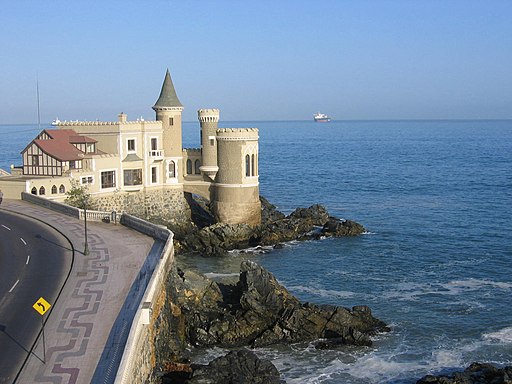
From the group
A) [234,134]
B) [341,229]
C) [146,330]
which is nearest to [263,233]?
[341,229]

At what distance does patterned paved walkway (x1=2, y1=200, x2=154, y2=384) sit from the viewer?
851 inches

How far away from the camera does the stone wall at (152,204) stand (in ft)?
189

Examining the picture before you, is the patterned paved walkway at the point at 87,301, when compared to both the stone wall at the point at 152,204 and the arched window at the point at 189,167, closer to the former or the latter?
the stone wall at the point at 152,204

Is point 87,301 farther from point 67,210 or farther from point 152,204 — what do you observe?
point 152,204

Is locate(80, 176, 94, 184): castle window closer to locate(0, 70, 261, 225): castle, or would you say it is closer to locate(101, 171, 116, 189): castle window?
locate(0, 70, 261, 225): castle

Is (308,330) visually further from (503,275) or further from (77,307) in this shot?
(503,275)

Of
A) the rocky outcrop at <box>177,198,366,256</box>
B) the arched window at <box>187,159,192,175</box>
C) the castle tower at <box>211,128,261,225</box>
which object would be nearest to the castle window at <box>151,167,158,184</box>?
the arched window at <box>187,159,192,175</box>

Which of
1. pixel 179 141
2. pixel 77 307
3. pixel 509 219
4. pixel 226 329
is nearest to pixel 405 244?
pixel 509 219

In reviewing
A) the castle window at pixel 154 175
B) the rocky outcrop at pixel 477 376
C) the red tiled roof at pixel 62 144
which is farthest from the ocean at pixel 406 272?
the red tiled roof at pixel 62 144

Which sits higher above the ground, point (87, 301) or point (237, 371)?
point (87, 301)

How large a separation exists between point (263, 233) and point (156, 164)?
11577mm

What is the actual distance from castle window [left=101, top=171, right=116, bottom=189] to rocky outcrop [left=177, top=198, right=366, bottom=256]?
791 centimetres

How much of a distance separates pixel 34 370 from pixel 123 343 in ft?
10.2

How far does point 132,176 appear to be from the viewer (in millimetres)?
59000
